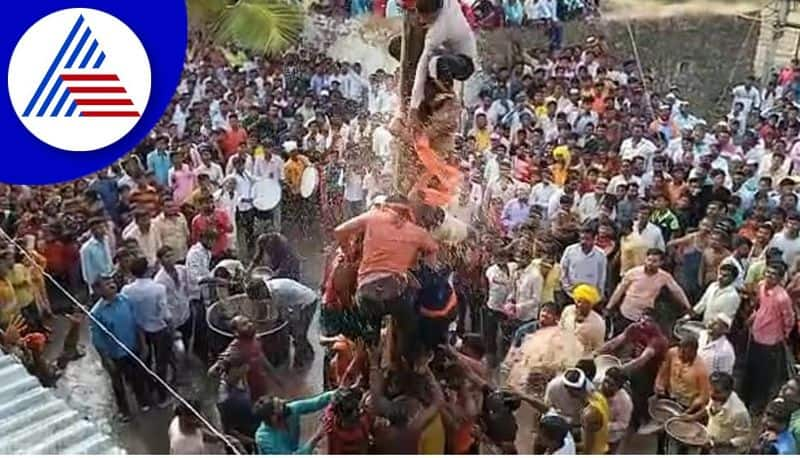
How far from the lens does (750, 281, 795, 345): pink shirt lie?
381cm

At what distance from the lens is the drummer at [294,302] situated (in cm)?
383

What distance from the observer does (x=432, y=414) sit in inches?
150

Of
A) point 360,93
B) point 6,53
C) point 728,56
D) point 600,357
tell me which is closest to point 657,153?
point 728,56

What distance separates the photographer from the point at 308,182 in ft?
12.7

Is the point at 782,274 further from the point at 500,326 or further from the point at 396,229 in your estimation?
the point at 396,229

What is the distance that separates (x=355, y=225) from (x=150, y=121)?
0.65 meters

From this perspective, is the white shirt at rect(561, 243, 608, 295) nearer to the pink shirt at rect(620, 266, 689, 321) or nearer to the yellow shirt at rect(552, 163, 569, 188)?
the pink shirt at rect(620, 266, 689, 321)

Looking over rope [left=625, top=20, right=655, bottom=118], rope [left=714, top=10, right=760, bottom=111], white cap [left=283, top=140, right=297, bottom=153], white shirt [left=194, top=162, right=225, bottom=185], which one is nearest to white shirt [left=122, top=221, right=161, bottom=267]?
white shirt [left=194, top=162, right=225, bottom=185]

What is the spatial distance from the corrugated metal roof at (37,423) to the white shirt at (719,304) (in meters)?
1.74

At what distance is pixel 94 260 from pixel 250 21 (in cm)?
83

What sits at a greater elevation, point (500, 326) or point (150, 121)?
point (150, 121)

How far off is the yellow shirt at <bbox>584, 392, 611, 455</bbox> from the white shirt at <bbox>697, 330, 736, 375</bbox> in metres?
0.31

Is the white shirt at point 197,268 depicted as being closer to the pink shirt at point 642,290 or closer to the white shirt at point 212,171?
the white shirt at point 212,171

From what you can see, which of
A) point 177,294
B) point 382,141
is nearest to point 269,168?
point 382,141
